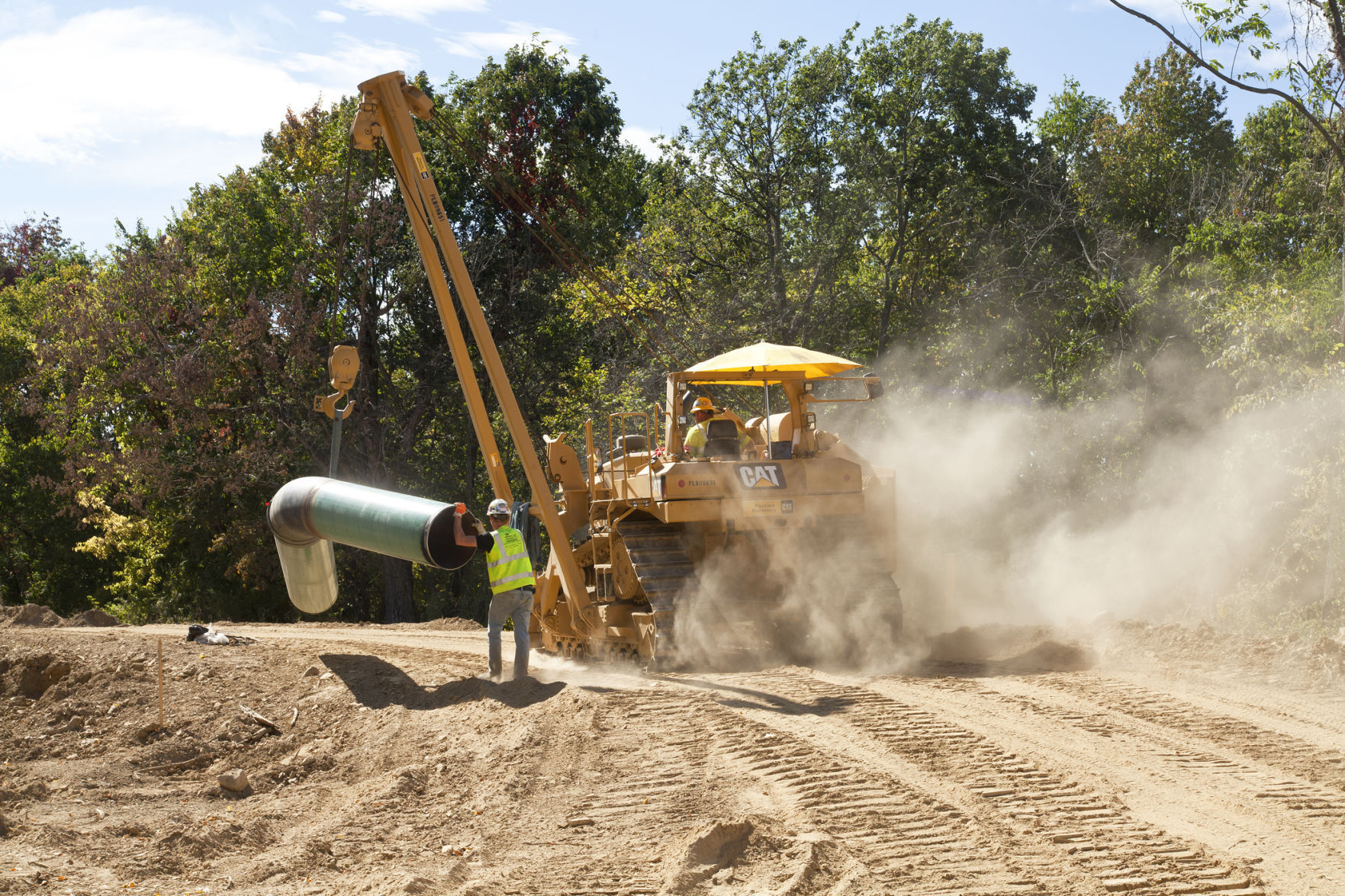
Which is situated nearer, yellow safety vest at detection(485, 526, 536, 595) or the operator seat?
yellow safety vest at detection(485, 526, 536, 595)

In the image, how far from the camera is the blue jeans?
11.1m

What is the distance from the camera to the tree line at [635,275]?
72.9 ft

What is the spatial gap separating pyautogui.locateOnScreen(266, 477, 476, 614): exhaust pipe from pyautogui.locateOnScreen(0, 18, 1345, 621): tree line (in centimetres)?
770

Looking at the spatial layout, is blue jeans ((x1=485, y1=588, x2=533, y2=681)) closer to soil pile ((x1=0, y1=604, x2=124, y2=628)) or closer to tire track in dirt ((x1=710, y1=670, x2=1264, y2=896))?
tire track in dirt ((x1=710, y1=670, x2=1264, y2=896))

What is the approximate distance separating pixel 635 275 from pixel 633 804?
19.4m

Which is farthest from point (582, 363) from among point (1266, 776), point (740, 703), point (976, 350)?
point (1266, 776)

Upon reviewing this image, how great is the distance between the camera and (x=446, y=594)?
31.5m

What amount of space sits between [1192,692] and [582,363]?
21.4 metres

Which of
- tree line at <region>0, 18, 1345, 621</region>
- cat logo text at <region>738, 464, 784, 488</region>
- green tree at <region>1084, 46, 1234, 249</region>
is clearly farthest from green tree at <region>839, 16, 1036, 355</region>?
cat logo text at <region>738, 464, 784, 488</region>

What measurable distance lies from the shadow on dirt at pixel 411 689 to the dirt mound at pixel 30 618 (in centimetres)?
1035

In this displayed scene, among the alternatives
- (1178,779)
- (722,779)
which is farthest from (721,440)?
(1178,779)

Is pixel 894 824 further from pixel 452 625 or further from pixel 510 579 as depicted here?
pixel 452 625

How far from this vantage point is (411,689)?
11.4m

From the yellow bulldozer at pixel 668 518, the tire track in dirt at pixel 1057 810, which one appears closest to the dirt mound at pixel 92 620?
the yellow bulldozer at pixel 668 518
